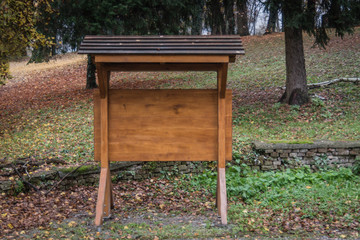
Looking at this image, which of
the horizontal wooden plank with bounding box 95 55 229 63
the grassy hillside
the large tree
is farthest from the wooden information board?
the large tree

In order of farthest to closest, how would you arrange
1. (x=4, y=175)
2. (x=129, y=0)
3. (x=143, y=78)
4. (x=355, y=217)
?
(x=143, y=78) < (x=129, y=0) < (x=4, y=175) < (x=355, y=217)

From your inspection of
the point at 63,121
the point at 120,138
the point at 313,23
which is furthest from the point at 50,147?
the point at 313,23

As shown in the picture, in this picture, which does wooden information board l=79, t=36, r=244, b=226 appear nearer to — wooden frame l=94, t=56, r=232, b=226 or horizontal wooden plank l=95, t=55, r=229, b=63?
wooden frame l=94, t=56, r=232, b=226

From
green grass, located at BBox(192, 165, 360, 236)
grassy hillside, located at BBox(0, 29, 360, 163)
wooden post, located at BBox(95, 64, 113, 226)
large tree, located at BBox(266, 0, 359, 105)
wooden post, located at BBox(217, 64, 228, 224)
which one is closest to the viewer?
green grass, located at BBox(192, 165, 360, 236)

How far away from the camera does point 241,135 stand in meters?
8.73

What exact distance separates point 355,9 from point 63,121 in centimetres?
981

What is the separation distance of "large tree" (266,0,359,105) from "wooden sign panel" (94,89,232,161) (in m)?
6.13

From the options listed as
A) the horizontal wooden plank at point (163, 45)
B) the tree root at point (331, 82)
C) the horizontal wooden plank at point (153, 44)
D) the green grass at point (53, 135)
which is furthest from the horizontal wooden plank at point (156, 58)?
→ the tree root at point (331, 82)

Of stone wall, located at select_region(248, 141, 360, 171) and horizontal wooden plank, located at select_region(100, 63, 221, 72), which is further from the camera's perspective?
stone wall, located at select_region(248, 141, 360, 171)

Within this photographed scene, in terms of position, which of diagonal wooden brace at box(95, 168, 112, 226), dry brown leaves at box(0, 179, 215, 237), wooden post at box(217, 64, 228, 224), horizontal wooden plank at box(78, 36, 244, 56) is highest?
horizontal wooden plank at box(78, 36, 244, 56)

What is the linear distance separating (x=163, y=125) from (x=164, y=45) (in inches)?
49.7

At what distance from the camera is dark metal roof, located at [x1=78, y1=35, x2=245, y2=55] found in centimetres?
428

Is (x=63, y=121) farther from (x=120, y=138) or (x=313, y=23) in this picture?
(x=313, y=23)

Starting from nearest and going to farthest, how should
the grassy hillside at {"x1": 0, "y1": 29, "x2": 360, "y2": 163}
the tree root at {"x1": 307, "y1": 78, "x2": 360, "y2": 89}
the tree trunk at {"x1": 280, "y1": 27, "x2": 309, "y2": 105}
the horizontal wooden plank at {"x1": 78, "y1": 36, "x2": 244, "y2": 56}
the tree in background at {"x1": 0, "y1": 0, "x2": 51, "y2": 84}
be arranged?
the horizontal wooden plank at {"x1": 78, "y1": 36, "x2": 244, "y2": 56} → the tree in background at {"x1": 0, "y1": 0, "x2": 51, "y2": 84} → the grassy hillside at {"x1": 0, "y1": 29, "x2": 360, "y2": 163} → the tree trunk at {"x1": 280, "y1": 27, "x2": 309, "y2": 105} → the tree root at {"x1": 307, "y1": 78, "x2": 360, "y2": 89}
